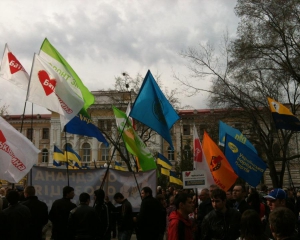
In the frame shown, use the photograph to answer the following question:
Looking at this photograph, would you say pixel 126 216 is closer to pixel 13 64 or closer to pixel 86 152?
pixel 13 64

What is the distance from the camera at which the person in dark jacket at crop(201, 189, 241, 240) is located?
5.27 metres

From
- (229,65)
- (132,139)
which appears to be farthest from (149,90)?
(229,65)

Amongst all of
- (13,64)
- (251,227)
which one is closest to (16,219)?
(251,227)

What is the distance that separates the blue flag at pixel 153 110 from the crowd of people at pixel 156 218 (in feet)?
5.91

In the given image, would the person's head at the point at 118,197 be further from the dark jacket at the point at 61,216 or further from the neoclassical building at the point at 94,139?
the neoclassical building at the point at 94,139

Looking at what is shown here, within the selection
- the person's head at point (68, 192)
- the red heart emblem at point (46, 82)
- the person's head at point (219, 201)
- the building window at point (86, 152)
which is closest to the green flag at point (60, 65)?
the red heart emblem at point (46, 82)

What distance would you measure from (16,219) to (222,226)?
3.13 meters

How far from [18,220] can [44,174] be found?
97.8 inches

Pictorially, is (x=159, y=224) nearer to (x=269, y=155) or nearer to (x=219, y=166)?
(x=219, y=166)

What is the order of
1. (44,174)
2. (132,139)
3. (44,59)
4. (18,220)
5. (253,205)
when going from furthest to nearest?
(132,139)
(44,59)
(44,174)
(253,205)
(18,220)

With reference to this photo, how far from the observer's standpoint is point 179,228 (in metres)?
5.12

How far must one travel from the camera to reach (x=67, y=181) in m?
9.02

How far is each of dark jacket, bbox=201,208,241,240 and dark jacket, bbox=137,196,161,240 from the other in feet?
8.37

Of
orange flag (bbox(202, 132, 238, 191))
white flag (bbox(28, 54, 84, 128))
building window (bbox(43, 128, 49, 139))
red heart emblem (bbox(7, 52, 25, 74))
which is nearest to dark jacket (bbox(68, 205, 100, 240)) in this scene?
white flag (bbox(28, 54, 84, 128))
